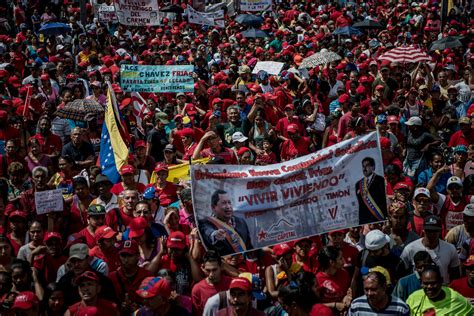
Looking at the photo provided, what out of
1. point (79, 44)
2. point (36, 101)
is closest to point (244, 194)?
point (36, 101)

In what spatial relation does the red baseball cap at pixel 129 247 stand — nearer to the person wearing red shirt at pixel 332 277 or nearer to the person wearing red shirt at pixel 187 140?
the person wearing red shirt at pixel 332 277

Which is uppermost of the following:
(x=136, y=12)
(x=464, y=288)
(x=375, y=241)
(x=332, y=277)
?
(x=136, y=12)

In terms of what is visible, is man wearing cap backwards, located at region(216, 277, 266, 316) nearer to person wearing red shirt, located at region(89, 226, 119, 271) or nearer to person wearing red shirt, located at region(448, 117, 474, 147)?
person wearing red shirt, located at region(89, 226, 119, 271)

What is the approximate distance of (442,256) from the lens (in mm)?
7141

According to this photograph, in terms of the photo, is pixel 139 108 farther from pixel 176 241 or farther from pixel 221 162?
pixel 176 241

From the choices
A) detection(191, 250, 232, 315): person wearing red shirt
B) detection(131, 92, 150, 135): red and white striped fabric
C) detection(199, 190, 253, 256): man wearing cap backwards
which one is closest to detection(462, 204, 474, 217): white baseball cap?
detection(199, 190, 253, 256): man wearing cap backwards

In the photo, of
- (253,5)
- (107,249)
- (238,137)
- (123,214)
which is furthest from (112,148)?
(253,5)

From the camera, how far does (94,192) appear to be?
904 cm

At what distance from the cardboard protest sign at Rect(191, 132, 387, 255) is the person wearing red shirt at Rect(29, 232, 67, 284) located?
133 centimetres

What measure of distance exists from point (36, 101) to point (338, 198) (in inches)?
290

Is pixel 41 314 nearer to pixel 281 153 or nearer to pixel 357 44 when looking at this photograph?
pixel 281 153

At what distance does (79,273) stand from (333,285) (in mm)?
2026

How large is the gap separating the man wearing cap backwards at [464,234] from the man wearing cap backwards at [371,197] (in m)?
0.83

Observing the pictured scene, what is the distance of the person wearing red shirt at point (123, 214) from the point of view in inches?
315
